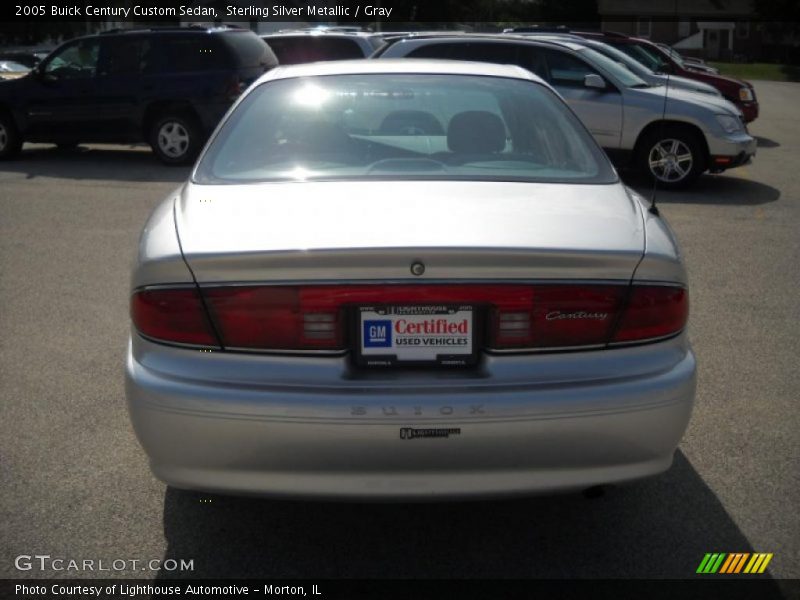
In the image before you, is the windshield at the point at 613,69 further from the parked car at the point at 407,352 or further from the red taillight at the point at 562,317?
the red taillight at the point at 562,317

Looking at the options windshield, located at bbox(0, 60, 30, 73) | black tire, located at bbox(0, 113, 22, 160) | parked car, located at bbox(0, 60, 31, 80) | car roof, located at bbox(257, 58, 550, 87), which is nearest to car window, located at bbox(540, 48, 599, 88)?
black tire, located at bbox(0, 113, 22, 160)

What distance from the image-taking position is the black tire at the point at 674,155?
1195 centimetres

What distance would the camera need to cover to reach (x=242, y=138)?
13.9ft

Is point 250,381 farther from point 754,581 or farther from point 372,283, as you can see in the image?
point 754,581

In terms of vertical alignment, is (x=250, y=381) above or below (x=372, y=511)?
above

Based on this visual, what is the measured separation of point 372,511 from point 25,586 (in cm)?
124

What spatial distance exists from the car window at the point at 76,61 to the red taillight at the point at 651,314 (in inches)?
494

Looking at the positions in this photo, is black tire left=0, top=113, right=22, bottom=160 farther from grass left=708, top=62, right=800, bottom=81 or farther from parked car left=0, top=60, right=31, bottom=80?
grass left=708, top=62, right=800, bottom=81

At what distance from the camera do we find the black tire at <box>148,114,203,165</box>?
45.7ft

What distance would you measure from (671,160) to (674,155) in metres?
0.07

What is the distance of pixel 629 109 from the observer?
12180 millimetres

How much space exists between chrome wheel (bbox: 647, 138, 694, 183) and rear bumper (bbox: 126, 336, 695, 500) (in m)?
9.34

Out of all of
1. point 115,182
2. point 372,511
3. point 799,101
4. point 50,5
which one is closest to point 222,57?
point 115,182

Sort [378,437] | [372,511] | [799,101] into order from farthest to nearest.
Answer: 1. [799,101]
2. [372,511]
3. [378,437]
